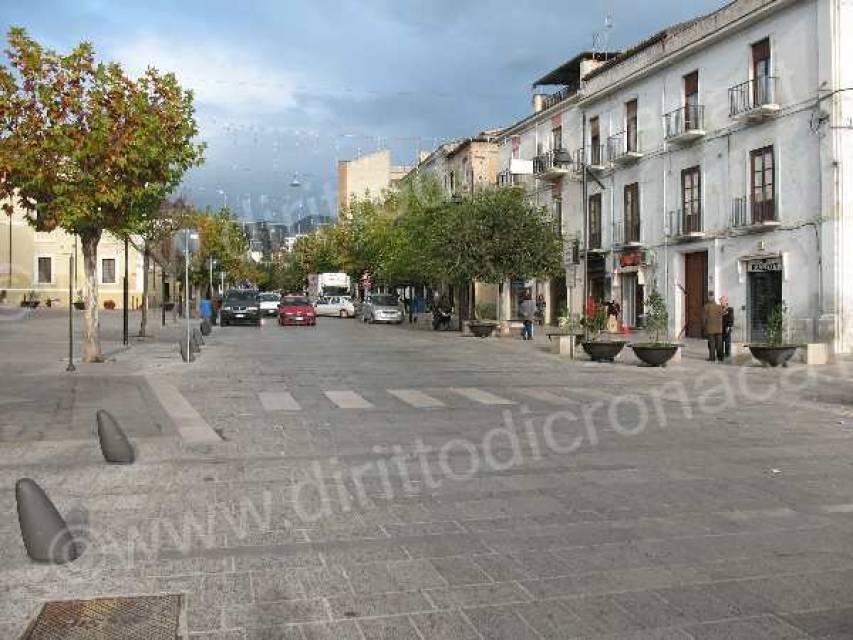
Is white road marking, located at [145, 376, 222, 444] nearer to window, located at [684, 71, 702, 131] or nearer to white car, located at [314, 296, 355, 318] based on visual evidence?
window, located at [684, 71, 702, 131]

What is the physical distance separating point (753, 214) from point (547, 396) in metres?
16.7

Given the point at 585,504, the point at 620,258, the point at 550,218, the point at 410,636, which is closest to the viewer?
the point at 410,636

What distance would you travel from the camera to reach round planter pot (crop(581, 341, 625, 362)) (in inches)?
817

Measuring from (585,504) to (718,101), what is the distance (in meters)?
25.7

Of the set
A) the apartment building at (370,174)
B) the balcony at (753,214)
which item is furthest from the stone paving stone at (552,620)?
the apartment building at (370,174)

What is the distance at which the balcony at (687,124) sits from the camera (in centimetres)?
2988

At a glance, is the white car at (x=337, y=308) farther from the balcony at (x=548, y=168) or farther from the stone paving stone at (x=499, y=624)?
the stone paving stone at (x=499, y=624)

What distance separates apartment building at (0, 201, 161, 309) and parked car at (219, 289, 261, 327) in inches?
652

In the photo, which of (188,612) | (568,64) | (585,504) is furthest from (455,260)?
(188,612)

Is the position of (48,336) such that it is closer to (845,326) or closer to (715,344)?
(715,344)

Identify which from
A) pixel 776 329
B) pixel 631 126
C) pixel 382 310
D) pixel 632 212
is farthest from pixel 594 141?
pixel 776 329

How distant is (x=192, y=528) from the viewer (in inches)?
228

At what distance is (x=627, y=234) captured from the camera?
1387 inches

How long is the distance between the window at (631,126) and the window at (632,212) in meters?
1.57
